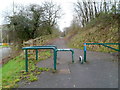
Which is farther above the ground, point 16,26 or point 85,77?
point 16,26

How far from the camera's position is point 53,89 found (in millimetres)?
3430

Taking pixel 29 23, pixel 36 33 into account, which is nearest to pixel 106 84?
pixel 29 23

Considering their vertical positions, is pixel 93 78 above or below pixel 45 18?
below

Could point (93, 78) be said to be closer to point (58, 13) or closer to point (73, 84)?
point (73, 84)

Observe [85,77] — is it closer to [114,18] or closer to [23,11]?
[114,18]

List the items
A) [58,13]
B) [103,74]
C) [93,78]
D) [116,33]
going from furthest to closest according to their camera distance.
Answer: [58,13], [116,33], [103,74], [93,78]

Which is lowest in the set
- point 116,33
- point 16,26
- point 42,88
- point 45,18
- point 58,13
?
point 42,88

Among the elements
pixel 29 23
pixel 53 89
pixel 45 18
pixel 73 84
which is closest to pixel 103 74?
pixel 73 84

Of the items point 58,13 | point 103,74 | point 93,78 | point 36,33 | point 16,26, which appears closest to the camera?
point 93,78

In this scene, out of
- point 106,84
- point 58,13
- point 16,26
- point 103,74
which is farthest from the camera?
point 58,13

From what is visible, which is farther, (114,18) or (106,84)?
(114,18)

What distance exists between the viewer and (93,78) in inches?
164

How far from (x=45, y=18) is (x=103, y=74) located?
18.6 meters

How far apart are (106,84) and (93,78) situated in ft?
1.79
